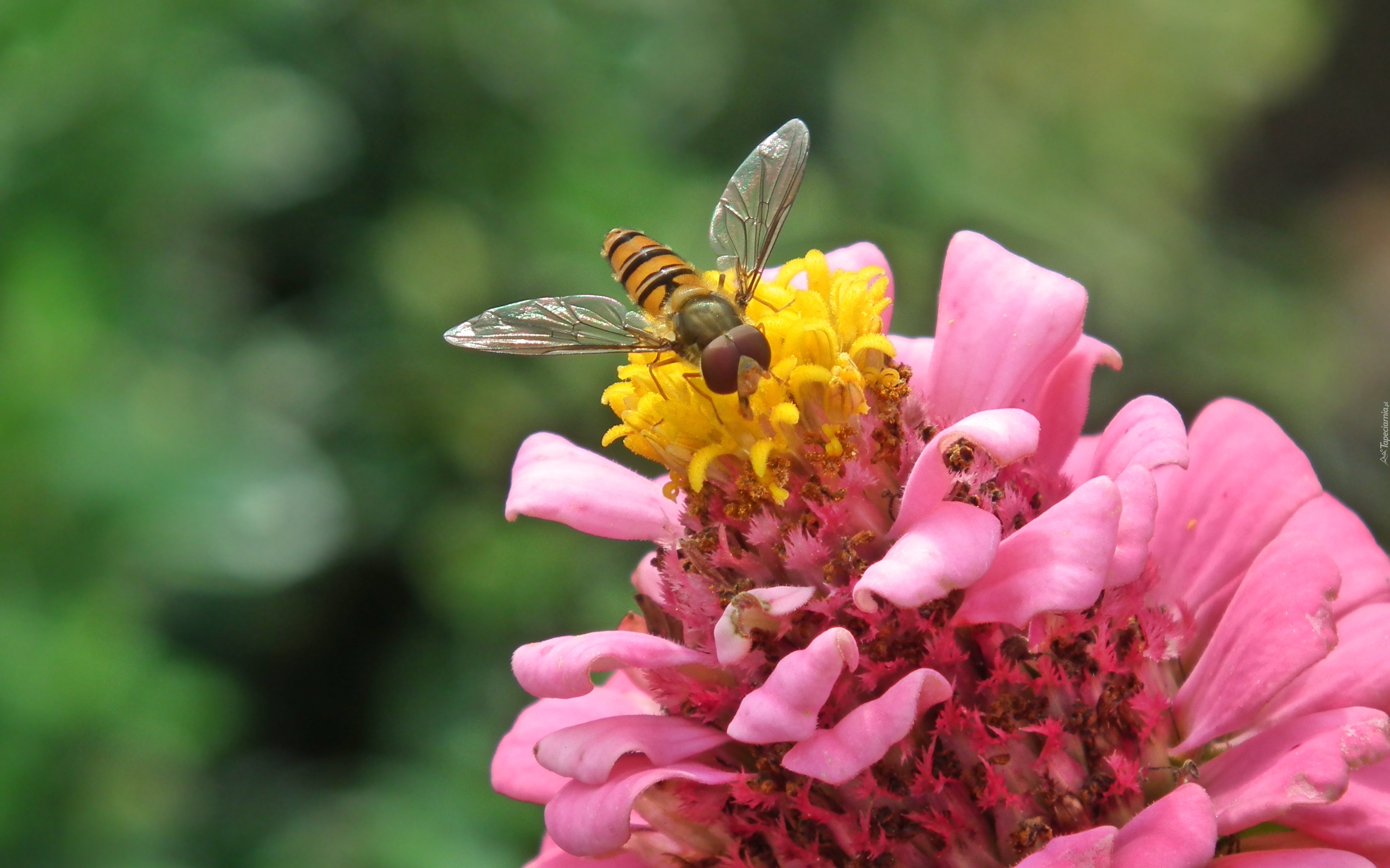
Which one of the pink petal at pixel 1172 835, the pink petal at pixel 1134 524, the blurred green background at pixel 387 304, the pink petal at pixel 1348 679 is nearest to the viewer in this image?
the pink petal at pixel 1172 835

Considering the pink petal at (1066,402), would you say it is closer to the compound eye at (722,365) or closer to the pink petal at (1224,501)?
the pink petal at (1224,501)

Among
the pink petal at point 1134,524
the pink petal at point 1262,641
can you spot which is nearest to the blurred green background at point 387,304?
the pink petal at point 1262,641

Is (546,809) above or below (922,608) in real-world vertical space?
below

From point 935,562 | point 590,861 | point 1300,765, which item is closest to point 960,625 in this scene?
point 935,562

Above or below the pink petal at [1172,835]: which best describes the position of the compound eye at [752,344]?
above

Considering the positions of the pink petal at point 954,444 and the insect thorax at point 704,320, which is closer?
the pink petal at point 954,444

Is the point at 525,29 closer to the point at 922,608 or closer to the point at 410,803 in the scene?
the point at 410,803

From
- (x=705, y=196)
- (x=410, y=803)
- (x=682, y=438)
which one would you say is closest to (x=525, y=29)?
(x=705, y=196)

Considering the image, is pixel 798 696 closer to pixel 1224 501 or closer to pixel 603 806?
pixel 603 806
